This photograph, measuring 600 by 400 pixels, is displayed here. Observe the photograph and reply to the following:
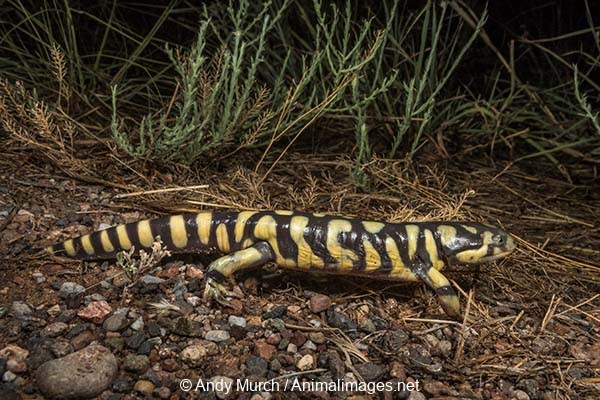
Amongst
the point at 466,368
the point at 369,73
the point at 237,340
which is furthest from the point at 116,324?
the point at 369,73

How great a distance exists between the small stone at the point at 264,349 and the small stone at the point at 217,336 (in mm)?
147

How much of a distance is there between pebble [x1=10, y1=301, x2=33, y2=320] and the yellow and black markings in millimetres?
476

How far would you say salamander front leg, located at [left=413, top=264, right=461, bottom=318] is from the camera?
327 cm

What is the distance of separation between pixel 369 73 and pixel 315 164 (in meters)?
1.04

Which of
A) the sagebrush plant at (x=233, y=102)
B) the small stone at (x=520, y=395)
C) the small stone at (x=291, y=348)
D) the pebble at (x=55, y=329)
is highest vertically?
the sagebrush plant at (x=233, y=102)

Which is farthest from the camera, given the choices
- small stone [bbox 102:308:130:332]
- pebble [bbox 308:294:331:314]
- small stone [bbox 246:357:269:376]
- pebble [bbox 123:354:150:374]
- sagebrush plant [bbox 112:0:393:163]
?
sagebrush plant [bbox 112:0:393:163]

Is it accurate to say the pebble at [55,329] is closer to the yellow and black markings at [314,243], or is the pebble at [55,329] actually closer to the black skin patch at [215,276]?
the yellow and black markings at [314,243]

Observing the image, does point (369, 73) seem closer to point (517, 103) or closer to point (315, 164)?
point (315, 164)

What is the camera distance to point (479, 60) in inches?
231

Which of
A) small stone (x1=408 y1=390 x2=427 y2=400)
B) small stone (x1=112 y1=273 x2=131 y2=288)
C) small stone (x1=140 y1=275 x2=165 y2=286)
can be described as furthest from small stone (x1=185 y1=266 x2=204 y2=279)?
small stone (x1=408 y1=390 x2=427 y2=400)

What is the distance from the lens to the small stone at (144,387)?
8.29 feet

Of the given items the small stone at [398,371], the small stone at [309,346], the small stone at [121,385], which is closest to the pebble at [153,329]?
the small stone at [121,385]

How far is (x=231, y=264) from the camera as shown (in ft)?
11.1

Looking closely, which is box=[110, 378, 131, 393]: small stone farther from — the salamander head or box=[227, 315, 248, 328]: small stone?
the salamander head
